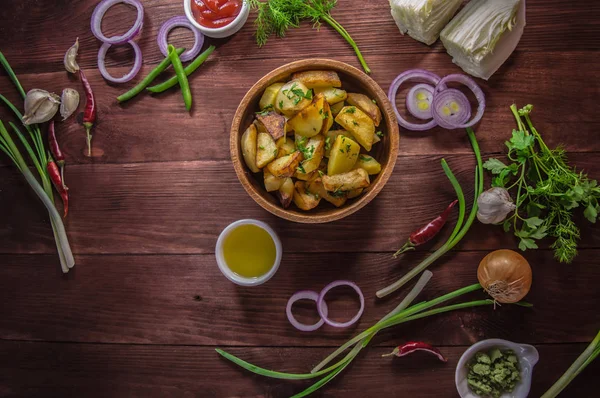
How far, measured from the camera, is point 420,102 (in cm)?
227

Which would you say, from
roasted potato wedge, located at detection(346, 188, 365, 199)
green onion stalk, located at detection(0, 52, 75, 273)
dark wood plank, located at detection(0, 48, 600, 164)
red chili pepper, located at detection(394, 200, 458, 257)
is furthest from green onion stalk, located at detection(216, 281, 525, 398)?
green onion stalk, located at detection(0, 52, 75, 273)

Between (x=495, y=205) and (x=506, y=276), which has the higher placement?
(x=495, y=205)

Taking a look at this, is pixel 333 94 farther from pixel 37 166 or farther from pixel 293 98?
pixel 37 166

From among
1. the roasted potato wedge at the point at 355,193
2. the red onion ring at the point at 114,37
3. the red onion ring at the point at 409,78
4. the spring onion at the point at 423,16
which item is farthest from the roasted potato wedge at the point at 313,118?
the red onion ring at the point at 114,37

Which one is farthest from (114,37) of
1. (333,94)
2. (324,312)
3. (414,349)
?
(414,349)

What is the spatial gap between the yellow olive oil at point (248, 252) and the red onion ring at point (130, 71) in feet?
2.82

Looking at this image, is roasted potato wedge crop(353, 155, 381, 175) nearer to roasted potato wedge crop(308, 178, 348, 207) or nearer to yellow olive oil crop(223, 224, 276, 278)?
roasted potato wedge crop(308, 178, 348, 207)

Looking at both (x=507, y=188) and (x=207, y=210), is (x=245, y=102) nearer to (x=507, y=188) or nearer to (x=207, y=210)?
(x=207, y=210)

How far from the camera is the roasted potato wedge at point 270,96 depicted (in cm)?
200

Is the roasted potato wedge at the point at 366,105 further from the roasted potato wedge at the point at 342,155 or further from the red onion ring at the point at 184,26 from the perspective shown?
the red onion ring at the point at 184,26

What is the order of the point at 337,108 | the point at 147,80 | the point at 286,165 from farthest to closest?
the point at 147,80 < the point at 337,108 < the point at 286,165

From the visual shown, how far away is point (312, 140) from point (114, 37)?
109 cm

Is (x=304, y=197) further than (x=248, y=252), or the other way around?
(x=248, y=252)

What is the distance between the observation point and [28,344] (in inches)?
95.3
